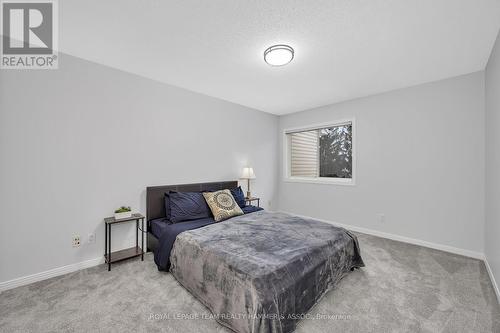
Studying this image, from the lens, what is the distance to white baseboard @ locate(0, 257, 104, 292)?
2.13 m

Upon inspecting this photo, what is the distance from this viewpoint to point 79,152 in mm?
2543

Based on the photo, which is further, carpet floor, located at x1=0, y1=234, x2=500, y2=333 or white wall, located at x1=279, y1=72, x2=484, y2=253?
white wall, located at x1=279, y1=72, x2=484, y2=253

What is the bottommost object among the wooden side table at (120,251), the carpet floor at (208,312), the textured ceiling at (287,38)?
the carpet floor at (208,312)

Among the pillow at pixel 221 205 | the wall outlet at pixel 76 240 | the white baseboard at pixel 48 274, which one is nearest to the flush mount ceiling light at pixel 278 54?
the pillow at pixel 221 205

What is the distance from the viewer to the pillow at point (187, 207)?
9.64ft

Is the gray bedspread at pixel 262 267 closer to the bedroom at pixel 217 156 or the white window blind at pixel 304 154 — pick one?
the bedroom at pixel 217 156

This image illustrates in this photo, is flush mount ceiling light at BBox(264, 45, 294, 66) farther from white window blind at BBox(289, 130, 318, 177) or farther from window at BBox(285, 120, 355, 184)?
white window blind at BBox(289, 130, 318, 177)

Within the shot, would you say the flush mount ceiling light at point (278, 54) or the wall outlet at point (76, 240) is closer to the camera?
the flush mount ceiling light at point (278, 54)

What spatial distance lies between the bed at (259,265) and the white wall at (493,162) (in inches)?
52.9

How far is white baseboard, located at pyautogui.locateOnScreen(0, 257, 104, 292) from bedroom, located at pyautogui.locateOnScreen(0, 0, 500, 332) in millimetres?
12

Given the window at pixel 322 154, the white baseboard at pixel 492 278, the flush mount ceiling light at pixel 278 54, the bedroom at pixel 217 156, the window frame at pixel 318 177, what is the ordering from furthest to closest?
1. the window at pixel 322 154
2. the window frame at pixel 318 177
3. the flush mount ceiling light at pixel 278 54
4. the white baseboard at pixel 492 278
5. the bedroom at pixel 217 156

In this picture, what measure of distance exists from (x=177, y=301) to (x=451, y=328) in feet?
7.43

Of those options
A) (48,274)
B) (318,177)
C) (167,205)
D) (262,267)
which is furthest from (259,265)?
(318,177)

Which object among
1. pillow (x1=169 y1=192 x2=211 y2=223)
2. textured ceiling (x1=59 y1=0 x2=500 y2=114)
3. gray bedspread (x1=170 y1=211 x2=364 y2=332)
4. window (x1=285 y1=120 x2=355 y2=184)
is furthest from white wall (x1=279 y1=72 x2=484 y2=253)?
pillow (x1=169 y1=192 x2=211 y2=223)
